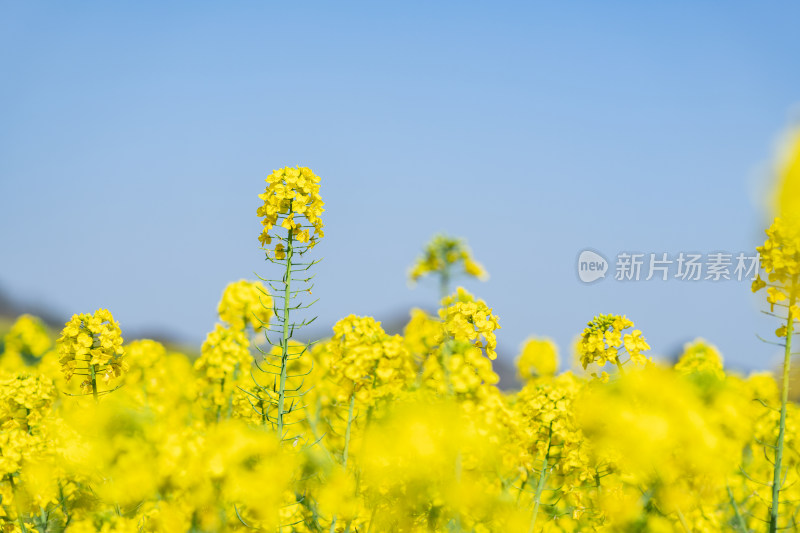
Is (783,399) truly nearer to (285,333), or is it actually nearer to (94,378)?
(285,333)

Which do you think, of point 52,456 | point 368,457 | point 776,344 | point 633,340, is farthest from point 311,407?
point 776,344

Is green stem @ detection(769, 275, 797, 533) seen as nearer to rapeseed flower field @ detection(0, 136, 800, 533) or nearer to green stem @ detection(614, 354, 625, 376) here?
rapeseed flower field @ detection(0, 136, 800, 533)

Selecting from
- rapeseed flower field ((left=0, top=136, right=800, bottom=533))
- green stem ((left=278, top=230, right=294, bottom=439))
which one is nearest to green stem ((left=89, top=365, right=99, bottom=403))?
rapeseed flower field ((left=0, top=136, right=800, bottom=533))

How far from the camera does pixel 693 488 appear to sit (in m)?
4.59

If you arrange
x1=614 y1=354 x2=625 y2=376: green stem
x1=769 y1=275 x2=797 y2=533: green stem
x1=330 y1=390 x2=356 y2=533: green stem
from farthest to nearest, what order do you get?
x1=614 y1=354 x2=625 y2=376: green stem < x1=330 y1=390 x2=356 y2=533: green stem < x1=769 y1=275 x2=797 y2=533: green stem

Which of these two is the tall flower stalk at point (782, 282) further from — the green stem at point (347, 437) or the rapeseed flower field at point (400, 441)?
the green stem at point (347, 437)

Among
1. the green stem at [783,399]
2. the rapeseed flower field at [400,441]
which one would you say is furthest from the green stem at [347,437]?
the green stem at [783,399]

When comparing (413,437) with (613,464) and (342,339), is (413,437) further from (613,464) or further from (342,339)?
(613,464)

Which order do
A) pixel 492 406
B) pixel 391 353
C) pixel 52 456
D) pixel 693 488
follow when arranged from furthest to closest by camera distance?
pixel 52 456, pixel 693 488, pixel 391 353, pixel 492 406

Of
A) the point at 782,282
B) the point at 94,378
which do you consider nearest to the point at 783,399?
the point at 782,282

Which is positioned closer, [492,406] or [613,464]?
[492,406]

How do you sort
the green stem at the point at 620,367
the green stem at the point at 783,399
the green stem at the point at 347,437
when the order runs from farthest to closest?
the green stem at the point at 620,367 → the green stem at the point at 347,437 → the green stem at the point at 783,399

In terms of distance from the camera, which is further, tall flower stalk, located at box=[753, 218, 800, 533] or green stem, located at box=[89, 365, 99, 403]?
green stem, located at box=[89, 365, 99, 403]

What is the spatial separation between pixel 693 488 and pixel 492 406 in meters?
1.86
